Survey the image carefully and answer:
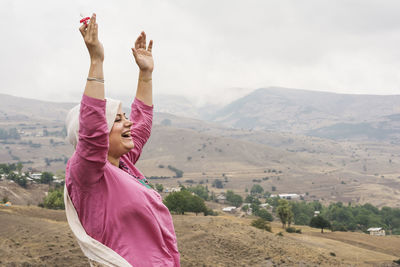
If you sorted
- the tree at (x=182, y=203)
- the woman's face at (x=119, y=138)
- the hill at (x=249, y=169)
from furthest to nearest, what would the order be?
the hill at (x=249, y=169), the tree at (x=182, y=203), the woman's face at (x=119, y=138)

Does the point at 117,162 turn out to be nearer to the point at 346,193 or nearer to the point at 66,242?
the point at 66,242

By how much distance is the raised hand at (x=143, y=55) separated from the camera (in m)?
3.62

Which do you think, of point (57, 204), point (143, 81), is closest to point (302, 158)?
point (57, 204)

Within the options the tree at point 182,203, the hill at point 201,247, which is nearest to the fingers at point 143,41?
the hill at point 201,247

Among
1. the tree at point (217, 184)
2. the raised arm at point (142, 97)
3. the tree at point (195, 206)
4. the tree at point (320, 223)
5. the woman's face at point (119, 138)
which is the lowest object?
the tree at point (217, 184)

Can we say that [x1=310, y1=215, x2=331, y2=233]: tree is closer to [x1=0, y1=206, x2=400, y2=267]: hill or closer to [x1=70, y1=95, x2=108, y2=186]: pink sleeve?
[x1=0, y1=206, x2=400, y2=267]: hill

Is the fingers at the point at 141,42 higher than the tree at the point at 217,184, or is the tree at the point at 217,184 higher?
the fingers at the point at 141,42

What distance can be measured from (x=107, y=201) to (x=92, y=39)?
1058 mm

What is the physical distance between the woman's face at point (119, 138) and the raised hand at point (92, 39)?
500 millimetres

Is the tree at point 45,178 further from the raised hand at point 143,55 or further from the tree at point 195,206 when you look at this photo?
the raised hand at point 143,55

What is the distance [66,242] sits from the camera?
23062 mm

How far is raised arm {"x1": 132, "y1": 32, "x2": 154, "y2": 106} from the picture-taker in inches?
143

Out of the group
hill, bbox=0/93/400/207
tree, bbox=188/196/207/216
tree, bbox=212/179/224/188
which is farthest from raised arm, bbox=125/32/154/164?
tree, bbox=212/179/224/188

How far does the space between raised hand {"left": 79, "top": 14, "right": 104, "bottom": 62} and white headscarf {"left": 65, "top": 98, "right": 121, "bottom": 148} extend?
38 cm
